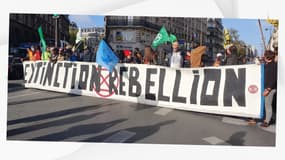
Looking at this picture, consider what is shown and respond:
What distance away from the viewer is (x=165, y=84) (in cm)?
459

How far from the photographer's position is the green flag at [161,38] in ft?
14.3

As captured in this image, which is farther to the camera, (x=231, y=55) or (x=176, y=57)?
(x=176, y=57)

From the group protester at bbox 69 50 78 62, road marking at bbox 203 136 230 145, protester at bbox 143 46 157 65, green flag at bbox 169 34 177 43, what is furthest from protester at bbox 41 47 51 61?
road marking at bbox 203 136 230 145

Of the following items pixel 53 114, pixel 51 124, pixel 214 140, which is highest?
pixel 53 114

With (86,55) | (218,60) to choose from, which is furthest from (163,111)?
(86,55)

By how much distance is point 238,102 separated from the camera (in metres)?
4.17

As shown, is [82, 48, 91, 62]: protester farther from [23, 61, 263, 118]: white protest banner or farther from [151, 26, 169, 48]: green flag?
[151, 26, 169, 48]: green flag

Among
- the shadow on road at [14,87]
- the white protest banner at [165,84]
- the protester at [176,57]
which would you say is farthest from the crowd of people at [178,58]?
the shadow on road at [14,87]

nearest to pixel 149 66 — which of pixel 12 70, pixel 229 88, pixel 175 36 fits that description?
pixel 175 36

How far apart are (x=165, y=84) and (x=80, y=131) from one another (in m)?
1.88

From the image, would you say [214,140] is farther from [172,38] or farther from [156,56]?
[172,38]

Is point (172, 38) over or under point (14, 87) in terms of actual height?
over

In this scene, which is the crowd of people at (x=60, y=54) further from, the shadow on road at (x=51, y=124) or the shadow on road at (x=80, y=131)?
the shadow on road at (x=80, y=131)

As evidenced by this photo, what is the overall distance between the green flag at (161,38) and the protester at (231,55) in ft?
3.94
